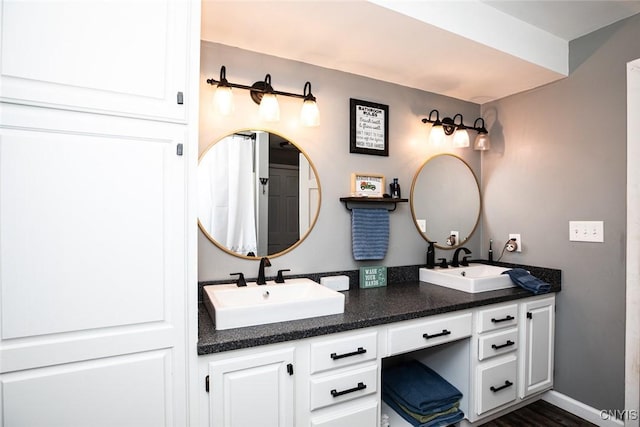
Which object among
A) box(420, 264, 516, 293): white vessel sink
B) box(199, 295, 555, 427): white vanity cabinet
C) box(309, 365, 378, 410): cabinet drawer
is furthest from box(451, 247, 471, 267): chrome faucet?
box(309, 365, 378, 410): cabinet drawer

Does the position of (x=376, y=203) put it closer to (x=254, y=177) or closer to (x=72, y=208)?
(x=254, y=177)

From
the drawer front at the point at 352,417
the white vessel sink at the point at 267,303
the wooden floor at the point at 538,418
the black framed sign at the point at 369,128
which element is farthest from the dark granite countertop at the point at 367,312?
the black framed sign at the point at 369,128

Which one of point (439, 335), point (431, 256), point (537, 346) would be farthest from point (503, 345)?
point (431, 256)

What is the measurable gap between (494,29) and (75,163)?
216 cm

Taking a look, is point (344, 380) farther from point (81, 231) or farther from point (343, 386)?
point (81, 231)

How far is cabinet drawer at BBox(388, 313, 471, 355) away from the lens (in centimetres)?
164

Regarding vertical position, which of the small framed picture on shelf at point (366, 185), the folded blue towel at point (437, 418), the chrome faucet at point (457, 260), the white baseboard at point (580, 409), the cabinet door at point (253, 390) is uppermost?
the small framed picture on shelf at point (366, 185)

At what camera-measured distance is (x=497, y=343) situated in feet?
6.51

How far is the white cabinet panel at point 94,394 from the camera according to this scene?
3.44ft

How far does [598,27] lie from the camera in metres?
2.09

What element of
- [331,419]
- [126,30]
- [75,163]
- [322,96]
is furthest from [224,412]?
[322,96]

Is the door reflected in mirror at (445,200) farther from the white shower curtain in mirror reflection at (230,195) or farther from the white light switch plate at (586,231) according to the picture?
the white shower curtain in mirror reflection at (230,195)

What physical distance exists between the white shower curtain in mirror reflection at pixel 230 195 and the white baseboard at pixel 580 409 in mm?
2231

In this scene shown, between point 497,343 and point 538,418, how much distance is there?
657mm
